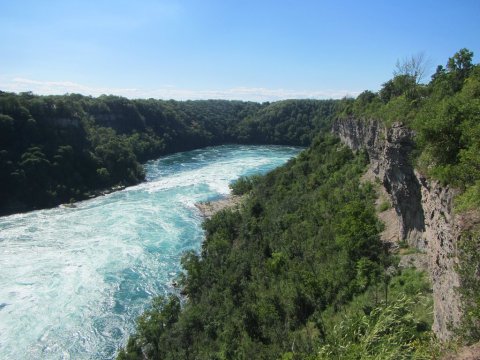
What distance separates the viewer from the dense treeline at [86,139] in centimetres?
6034

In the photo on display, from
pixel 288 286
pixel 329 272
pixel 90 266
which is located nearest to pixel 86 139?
pixel 90 266

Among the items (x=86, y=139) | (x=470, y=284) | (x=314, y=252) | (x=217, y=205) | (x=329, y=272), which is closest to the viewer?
(x=470, y=284)

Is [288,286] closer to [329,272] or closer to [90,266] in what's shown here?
[329,272]

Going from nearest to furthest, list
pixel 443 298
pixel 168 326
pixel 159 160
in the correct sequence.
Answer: pixel 443 298, pixel 168 326, pixel 159 160

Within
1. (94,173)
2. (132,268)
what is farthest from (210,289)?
(94,173)

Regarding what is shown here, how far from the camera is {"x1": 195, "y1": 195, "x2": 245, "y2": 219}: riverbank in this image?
173ft

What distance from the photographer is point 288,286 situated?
23.1 metres

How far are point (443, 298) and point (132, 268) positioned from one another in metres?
30.0

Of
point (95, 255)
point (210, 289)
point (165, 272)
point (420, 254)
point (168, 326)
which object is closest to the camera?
point (420, 254)

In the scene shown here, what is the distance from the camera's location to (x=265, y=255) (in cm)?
3142

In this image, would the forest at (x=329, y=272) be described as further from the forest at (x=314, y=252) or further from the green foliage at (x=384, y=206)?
the green foliage at (x=384, y=206)

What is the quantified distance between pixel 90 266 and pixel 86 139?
156 ft

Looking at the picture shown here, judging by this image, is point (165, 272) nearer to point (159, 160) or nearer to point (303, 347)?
point (303, 347)

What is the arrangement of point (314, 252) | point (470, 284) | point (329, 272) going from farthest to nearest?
point (314, 252) → point (329, 272) → point (470, 284)
